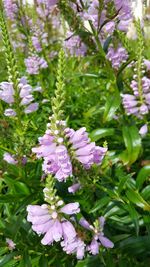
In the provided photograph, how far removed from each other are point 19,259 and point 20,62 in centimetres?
507

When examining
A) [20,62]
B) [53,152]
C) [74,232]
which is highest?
[53,152]

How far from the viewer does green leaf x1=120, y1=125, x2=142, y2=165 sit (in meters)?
3.06

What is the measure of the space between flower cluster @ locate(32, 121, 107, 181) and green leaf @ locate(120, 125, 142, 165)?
100cm

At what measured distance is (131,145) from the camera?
3.17 metres

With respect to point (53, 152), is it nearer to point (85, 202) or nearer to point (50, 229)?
point (50, 229)

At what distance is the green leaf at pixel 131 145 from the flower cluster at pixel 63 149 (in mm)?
998

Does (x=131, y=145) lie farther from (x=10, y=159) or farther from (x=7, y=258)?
(x=7, y=258)

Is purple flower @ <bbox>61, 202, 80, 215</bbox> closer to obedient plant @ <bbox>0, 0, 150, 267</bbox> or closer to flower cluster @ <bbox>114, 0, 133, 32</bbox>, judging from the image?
obedient plant @ <bbox>0, 0, 150, 267</bbox>

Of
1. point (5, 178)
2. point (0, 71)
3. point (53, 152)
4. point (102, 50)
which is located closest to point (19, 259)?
point (5, 178)

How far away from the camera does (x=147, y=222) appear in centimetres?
258

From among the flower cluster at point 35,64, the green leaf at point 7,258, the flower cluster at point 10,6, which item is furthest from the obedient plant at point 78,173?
the flower cluster at point 10,6

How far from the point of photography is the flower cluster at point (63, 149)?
1.98m

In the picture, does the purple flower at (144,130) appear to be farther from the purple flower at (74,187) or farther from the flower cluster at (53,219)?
the flower cluster at (53,219)

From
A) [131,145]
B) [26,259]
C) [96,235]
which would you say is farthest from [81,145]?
[131,145]
